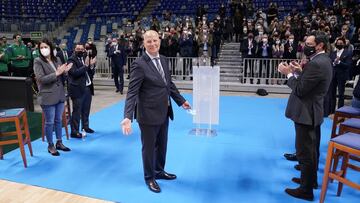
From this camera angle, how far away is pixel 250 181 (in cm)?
360

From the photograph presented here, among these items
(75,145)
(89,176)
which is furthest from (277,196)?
(75,145)

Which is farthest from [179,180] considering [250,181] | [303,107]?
[303,107]

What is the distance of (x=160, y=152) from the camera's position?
354 centimetres

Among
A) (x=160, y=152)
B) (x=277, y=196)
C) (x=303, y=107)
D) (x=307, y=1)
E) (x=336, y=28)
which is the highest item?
(x=307, y=1)

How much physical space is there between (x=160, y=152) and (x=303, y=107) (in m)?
1.58

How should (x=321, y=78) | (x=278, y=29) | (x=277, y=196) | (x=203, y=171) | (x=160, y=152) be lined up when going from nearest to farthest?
(x=321, y=78) < (x=277, y=196) < (x=160, y=152) < (x=203, y=171) < (x=278, y=29)

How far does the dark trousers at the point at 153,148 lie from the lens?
3205mm

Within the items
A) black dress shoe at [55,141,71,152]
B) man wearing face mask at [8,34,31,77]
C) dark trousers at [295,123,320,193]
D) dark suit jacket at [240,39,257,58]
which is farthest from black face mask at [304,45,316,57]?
man wearing face mask at [8,34,31,77]

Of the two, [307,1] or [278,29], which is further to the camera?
[307,1]

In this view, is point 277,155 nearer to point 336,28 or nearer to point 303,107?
point 303,107

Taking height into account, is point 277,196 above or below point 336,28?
below

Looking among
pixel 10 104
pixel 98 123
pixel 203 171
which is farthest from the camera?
pixel 10 104

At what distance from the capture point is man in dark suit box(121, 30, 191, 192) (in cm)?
306

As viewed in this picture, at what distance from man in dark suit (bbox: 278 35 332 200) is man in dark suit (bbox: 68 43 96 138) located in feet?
10.2
